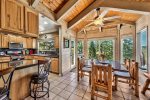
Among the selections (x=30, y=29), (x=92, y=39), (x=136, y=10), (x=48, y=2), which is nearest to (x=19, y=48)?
(x=30, y=29)

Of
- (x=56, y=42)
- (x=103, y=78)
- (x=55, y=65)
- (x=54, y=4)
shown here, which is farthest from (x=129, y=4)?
(x=55, y=65)

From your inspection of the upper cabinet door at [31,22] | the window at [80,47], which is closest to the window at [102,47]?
the window at [80,47]

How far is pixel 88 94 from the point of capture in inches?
108

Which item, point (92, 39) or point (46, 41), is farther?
point (92, 39)

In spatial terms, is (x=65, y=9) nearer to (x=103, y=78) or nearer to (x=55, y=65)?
(x=55, y=65)

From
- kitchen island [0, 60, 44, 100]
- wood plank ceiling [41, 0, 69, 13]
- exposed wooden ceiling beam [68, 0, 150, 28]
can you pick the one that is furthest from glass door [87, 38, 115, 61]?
kitchen island [0, 60, 44, 100]

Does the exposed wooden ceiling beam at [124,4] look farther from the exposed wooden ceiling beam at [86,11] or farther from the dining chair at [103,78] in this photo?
the dining chair at [103,78]

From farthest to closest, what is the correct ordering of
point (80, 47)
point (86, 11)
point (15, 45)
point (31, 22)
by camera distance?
point (80, 47) < point (15, 45) < point (86, 11) < point (31, 22)

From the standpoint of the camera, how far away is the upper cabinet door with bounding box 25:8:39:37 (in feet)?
9.24

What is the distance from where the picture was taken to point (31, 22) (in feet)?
9.74

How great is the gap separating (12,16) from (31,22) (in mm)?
603

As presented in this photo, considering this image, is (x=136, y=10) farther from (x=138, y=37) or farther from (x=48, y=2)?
(x=48, y=2)

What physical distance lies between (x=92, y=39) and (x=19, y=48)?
15.0 feet

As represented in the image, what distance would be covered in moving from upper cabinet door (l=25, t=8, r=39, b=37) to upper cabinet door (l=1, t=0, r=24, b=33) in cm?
16
